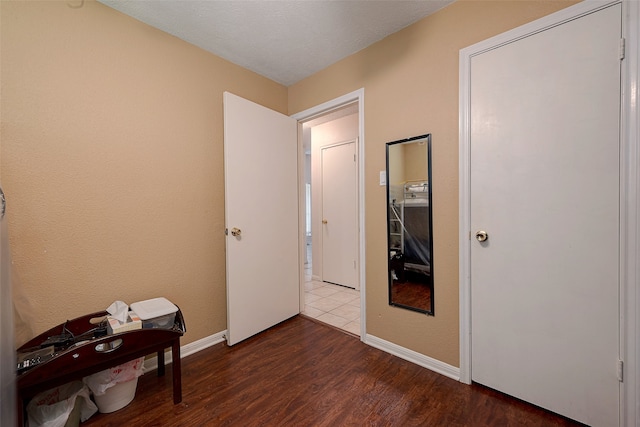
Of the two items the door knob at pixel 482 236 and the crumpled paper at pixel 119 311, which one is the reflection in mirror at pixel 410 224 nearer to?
the door knob at pixel 482 236

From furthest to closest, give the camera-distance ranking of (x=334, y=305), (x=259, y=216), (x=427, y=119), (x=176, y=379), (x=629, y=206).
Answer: (x=334, y=305), (x=259, y=216), (x=427, y=119), (x=176, y=379), (x=629, y=206)

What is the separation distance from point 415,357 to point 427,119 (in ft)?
5.64

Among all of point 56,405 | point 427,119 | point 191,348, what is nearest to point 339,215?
point 427,119

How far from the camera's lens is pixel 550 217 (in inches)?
53.2

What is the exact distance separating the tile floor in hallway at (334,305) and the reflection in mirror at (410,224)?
0.72m

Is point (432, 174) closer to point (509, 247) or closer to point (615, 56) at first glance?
point (509, 247)

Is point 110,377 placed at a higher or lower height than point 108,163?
lower

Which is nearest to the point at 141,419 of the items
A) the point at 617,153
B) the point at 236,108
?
the point at 236,108

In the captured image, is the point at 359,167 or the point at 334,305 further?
the point at 334,305

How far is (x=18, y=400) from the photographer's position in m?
1.05

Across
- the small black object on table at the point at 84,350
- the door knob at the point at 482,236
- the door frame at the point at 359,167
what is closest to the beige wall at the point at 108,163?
the small black object on table at the point at 84,350

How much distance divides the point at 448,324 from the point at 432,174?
1030 mm

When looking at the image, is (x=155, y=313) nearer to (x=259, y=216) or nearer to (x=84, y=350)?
(x=84, y=350)

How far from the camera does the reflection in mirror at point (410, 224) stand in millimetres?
1813
